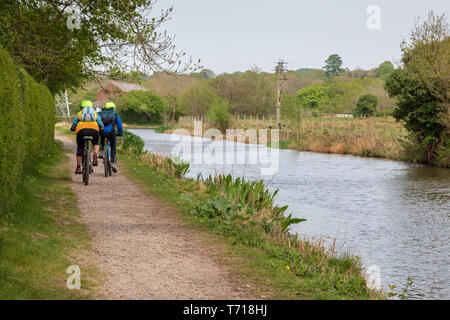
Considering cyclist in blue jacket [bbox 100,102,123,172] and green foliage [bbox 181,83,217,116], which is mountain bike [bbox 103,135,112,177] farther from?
green foliage [bbox 181,83,217,116]

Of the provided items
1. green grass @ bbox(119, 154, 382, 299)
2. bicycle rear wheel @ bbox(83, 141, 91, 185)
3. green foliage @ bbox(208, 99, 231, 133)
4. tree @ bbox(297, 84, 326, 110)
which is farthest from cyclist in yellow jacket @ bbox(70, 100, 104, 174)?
tree @ bbox(297, 84, 326, 110)

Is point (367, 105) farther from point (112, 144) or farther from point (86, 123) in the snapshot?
point (86, 123)

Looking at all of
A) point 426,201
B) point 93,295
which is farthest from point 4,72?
point 426,201

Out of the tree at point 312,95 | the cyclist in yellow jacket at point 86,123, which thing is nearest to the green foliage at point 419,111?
the cyclist in yellow jacket at point 86,123

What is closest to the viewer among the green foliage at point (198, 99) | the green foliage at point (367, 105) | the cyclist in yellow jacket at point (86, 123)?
the cyclist in yellow jacket at point (86, 123)

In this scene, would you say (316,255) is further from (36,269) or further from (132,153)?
(132,153)

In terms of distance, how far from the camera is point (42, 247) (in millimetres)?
7012

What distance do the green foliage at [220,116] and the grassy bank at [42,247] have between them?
49279 mm

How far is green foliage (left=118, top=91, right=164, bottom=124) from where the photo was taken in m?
102

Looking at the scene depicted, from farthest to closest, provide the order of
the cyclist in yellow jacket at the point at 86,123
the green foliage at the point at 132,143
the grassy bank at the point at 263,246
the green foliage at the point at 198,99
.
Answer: the green foliage at the point at 198,99 < the green foliage at the point at 132,143 < the cyclist in yellow jacket at the point at 86,123 < the grassy bank at the point at 263,246

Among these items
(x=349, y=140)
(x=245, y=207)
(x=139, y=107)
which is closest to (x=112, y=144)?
(x=245, y=207)

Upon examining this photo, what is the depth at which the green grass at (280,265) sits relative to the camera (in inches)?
245

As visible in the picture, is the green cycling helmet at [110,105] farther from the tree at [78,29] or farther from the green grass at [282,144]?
the green grass at [282,144]

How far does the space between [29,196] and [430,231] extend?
28.2 feet
